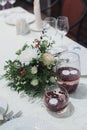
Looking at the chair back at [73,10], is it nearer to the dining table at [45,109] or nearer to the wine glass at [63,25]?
the wine glass at [63,25]

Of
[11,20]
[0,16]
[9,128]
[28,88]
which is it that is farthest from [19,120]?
[0,16]

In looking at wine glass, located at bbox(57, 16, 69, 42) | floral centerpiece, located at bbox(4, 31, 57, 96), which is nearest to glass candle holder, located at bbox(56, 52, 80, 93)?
floral centerpiece, located at bbox(4, 31, 57, 96)

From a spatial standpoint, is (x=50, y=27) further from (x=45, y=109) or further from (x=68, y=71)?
(x=45, y=109)

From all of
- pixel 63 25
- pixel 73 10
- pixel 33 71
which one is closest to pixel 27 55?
pixel 33 71

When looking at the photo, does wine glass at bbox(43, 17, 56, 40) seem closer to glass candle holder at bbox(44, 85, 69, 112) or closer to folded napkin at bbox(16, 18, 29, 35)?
folded napkin at bbox(16, 18, 29, 35)

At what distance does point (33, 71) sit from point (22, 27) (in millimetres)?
699

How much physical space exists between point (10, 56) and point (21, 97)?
413 millimetres

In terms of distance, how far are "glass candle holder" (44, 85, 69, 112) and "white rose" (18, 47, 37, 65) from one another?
0.50ft

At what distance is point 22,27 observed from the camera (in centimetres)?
179

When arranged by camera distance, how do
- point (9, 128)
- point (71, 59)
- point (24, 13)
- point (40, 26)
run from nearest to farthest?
point (9, 128) → point (71, 59) → point (40, 26) → point (24, 13)

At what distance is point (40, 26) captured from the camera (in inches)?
73.0

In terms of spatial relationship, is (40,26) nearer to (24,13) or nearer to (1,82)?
(24,13)

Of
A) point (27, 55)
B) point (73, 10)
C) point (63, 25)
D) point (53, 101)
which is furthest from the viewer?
point (73, 10)

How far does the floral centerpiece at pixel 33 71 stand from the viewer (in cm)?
116
